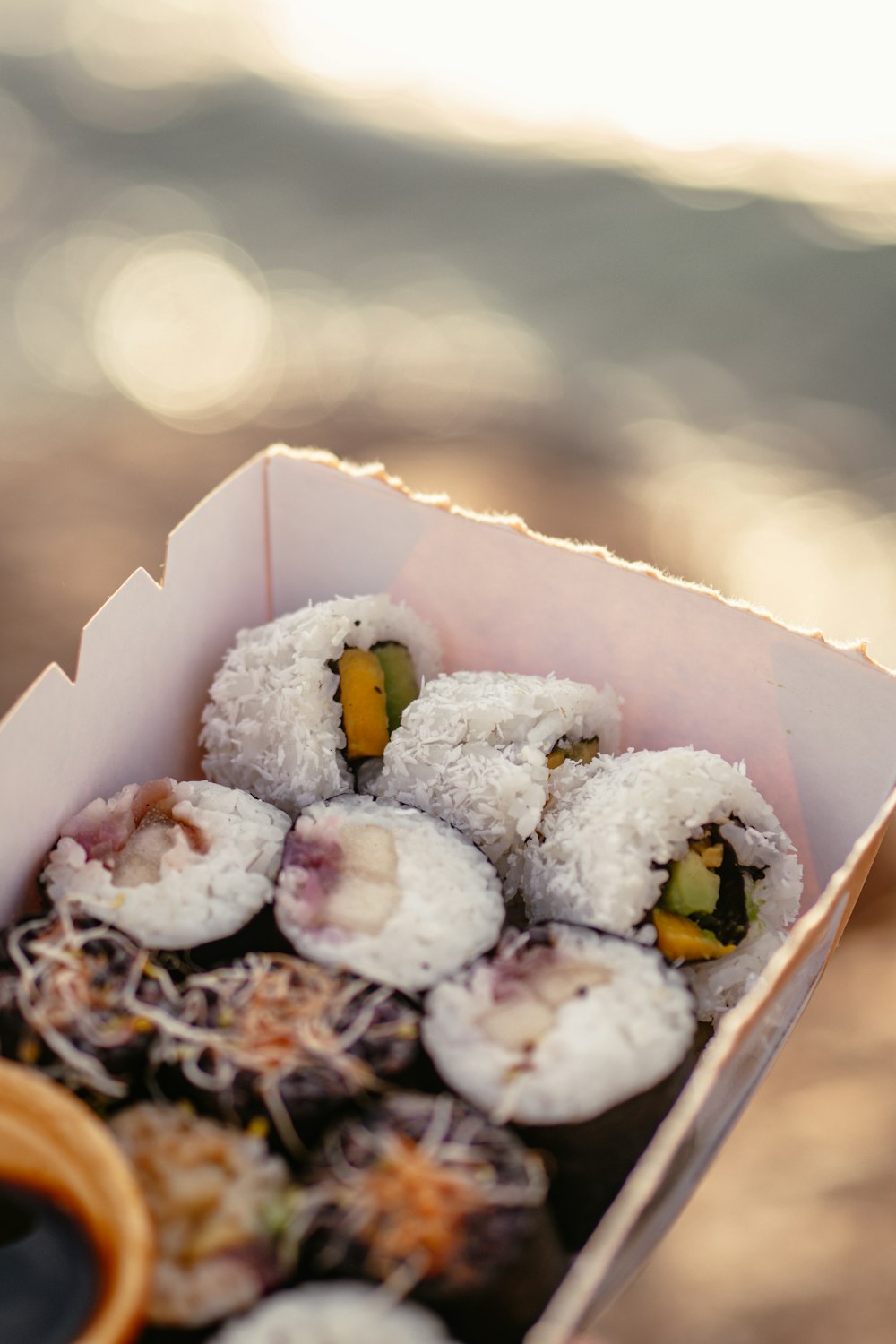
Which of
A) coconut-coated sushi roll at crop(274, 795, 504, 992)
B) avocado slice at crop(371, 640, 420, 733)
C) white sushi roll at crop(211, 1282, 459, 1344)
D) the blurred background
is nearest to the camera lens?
white sushi roll at crop(211, 1282, 459, 1344)

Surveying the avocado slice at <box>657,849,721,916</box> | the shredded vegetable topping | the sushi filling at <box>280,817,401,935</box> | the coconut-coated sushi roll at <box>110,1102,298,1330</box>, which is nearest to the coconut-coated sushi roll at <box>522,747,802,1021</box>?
the avocado slice at <box>657,849,721,916</box>

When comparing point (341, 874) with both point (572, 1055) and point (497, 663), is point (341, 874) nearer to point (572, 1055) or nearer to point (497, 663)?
point (572, 1055)

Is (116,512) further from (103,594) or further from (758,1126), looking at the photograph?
(758,1126)

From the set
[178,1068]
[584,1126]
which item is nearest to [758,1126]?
[584,1126]

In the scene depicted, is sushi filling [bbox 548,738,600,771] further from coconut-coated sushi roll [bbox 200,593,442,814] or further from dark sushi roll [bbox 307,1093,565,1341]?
dark sushi roll [bbox 307,1093,565,1341]

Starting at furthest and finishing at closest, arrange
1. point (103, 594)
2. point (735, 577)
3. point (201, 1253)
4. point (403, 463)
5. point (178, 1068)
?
point (403, 463) → point (735, 577) → point (103, 594) → point (178, 1068) → point (201, 1253)

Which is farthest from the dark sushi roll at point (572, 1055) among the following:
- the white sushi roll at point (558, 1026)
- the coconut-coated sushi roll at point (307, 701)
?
the coconut-coated sushi roll at point (307, 701)

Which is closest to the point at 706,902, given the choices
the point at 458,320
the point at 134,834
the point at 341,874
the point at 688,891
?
the point at 688,891
